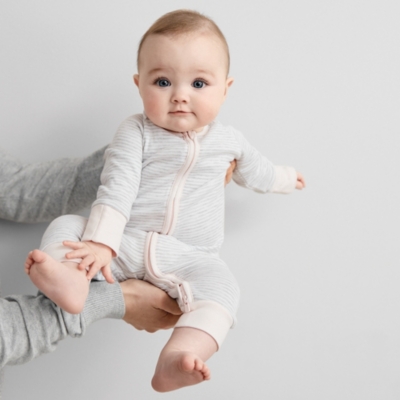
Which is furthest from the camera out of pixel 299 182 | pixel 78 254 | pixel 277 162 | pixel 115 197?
pixel 277 162

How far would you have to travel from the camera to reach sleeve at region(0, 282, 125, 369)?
1210 mm

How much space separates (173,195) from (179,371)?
1.34 feet

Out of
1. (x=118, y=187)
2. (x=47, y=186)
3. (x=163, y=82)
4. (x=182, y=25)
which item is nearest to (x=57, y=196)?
(x=47, y=186)

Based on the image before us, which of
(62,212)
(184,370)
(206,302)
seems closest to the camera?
(184,370)

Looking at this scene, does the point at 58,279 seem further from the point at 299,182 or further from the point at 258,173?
the point at 299,182

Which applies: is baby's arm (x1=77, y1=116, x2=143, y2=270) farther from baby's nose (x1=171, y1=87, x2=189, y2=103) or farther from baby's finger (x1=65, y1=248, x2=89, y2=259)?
baby's nose (x1=171, y1=87, x2=189, y2=103)

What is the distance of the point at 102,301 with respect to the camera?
1.34 metres

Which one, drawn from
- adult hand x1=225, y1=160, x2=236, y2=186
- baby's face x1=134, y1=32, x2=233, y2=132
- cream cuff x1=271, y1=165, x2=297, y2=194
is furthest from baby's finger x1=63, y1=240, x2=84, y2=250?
cream cuff x1=271, y1=165, x2=297, y2=194

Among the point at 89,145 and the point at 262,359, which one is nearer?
the point at 89,145

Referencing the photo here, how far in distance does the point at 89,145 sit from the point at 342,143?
2.34 ft

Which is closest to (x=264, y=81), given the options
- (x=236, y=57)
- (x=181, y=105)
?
(x=236, y=57)

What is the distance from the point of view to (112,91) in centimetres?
171

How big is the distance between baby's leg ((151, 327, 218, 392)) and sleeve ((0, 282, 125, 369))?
224 millimetres

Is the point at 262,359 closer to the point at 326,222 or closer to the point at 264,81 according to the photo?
the point at 326,222
